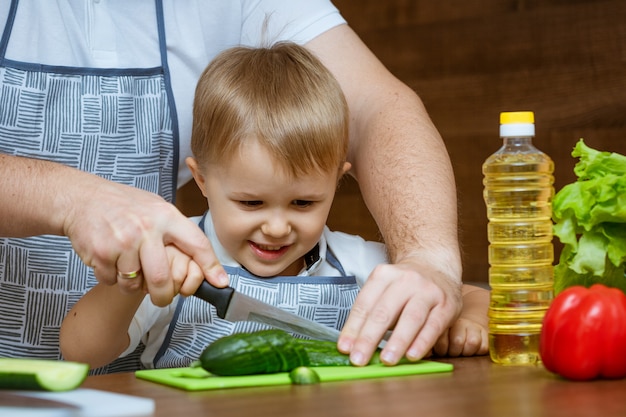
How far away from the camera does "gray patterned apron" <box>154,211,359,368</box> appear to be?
1.66 m

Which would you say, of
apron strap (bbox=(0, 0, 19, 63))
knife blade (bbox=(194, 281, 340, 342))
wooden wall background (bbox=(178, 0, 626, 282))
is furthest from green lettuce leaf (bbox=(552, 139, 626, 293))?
wooden wall background (bbox=(178, 0, 626, 282))

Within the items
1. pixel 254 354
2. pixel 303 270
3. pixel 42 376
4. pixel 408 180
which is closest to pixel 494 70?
pixel 408 180

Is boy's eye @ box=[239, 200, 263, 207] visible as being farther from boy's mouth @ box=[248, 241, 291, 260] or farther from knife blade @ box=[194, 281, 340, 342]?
knife blade @ box=[194, 281, 340, 342]

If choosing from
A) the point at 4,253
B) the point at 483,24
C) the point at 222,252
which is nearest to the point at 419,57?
the point at 483,24

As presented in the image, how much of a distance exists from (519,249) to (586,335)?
0.73ft

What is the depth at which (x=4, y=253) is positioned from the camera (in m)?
1.73

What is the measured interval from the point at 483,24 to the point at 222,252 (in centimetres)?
142

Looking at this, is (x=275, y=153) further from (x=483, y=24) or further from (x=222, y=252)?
(x=483, y=24)

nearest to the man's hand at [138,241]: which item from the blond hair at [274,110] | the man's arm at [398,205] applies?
the man's arm at [398,205]

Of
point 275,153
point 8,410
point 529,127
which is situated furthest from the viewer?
point 275,153

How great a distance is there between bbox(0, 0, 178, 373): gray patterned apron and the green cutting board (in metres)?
0.56

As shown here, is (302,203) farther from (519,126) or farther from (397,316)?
(519,126)

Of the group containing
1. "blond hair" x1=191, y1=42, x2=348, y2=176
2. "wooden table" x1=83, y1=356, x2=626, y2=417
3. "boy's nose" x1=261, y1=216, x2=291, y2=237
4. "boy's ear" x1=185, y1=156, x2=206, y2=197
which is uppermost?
"blond hair" x1=191, y1=42, x2=348, y2=176

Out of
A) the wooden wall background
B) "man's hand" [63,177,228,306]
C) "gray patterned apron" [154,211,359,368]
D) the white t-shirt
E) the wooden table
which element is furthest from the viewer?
the wooden wall background
